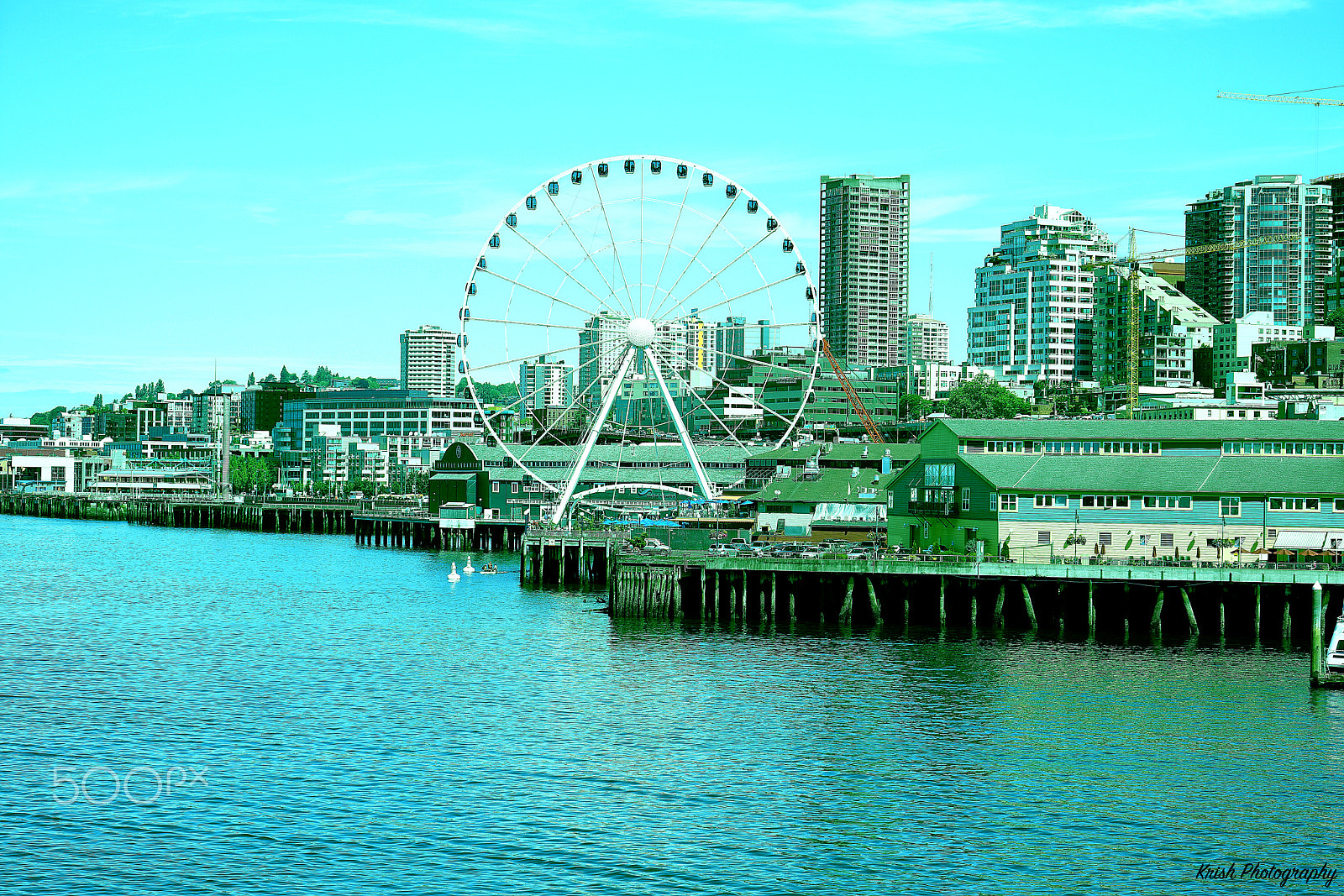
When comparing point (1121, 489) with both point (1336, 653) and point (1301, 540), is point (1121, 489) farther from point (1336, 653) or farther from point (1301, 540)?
point (1336, 653)

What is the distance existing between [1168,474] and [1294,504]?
7140 millimetres

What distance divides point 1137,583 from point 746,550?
2205cm

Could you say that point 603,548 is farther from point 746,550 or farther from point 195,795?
point 195,795

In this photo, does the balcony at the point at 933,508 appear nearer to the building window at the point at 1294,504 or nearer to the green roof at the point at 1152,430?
the green roof at the point at 1152,430

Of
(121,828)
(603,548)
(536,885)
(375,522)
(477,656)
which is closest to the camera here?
(536,885)

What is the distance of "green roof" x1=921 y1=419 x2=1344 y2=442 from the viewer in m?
99.2

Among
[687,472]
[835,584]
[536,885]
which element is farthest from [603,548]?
[536,885]

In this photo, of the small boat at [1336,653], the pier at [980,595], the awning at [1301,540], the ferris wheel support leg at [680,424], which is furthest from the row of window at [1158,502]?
the ferris wheel support leg at [680,424]

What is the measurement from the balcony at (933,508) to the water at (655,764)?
18.4 metres

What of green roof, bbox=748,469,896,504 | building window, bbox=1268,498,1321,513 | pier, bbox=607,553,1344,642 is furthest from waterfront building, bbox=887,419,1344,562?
green roof, bbox=748,469,896,504

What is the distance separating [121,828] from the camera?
46500 mm

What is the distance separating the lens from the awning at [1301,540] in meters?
87.6

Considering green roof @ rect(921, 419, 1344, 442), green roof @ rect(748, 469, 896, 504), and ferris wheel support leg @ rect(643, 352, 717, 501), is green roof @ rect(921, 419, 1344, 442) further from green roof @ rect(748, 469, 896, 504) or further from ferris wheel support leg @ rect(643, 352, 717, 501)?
ferris wheel support leg @ rect(643, 352, 717, 501)

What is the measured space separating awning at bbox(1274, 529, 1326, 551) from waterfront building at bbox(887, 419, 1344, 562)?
101 mm
